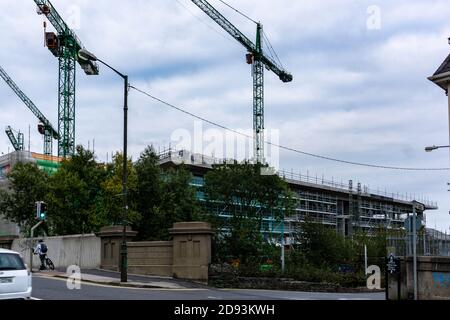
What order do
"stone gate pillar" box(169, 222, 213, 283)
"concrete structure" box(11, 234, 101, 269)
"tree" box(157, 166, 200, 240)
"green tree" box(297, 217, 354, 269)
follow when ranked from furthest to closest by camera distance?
"tree" box(157, 166, 200, 240), "green tree" box(297, 217, 354, 269), "concrete structure" box(11, 234, 101, 269), "stone gate pillar" box(169, 222, 213, 283)

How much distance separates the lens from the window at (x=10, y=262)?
1460cm

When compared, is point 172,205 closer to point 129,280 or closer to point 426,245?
point 129,280

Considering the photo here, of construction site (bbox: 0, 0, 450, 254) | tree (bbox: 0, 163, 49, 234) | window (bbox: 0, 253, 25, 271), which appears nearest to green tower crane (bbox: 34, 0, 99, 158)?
construction site (bbox: 0, 0, 450, 254)

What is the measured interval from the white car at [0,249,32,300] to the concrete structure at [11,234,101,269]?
15.8 meters

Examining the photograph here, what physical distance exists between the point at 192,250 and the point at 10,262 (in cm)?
1303

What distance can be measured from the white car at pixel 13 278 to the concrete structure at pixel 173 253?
1244 cm

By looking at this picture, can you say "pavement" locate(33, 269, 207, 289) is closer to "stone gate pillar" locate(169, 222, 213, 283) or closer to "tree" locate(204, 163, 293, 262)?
"stone gate pillar" locate(169, 222, 213, 283)

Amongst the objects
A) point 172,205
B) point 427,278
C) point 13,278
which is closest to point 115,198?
point 172,205

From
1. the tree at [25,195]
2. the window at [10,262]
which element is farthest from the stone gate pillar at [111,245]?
the tree at [25,195]

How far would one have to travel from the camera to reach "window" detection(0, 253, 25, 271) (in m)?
14.6

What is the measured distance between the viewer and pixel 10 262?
14.8 m

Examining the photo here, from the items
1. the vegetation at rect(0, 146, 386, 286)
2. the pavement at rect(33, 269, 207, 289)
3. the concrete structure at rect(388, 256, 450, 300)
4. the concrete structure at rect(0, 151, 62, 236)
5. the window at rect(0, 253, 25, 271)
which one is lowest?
the pavement at rect(33, 269, 207, 289)
